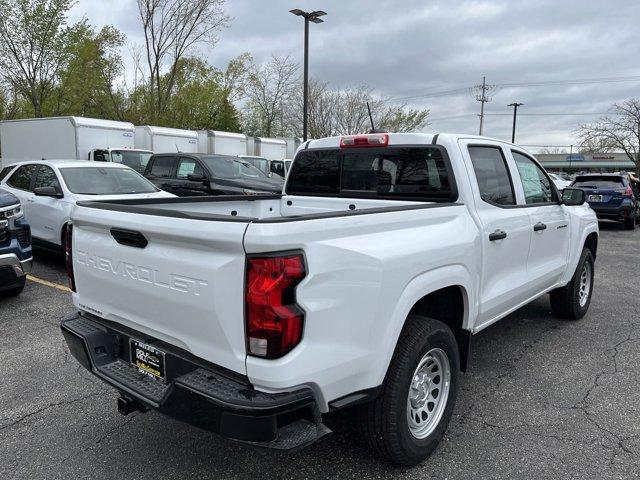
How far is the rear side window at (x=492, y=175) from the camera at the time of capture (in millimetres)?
3637

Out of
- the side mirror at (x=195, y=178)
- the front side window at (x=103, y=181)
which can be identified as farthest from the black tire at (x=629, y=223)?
the front side window at (x=103, y=181)

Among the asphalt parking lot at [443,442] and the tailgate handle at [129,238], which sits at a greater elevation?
the tailgate handle at [129,238]

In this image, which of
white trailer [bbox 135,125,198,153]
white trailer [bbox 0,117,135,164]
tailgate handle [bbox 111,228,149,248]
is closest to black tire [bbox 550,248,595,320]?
tailgate handle [bbox 111,228,149,248]

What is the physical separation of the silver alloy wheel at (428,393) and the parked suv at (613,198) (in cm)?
1310

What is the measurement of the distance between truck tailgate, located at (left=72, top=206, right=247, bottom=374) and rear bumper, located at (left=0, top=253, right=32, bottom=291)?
3.08 m

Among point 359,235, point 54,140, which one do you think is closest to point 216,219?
point 359,235

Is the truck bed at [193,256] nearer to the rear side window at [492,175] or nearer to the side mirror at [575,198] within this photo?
the rear side window at [492,175]

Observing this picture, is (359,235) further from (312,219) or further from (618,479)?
(618,479)

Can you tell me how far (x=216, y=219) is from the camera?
2.16 m

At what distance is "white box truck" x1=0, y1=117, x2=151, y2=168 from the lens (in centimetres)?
1501

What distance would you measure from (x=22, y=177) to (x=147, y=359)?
23.8ft

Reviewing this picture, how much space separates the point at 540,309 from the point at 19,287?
6086 mm

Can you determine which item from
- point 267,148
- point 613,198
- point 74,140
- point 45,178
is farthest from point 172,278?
point 267,148

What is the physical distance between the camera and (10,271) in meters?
5.42
